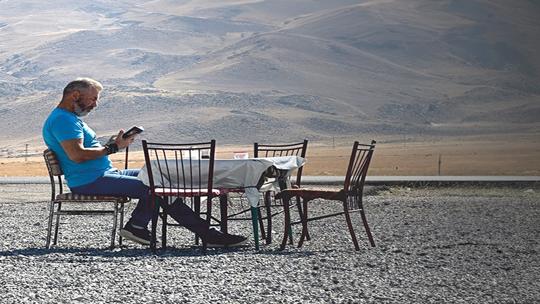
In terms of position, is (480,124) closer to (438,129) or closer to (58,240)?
(438,129)

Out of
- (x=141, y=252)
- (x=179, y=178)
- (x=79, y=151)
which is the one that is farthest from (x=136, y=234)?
(x=79, y=151)

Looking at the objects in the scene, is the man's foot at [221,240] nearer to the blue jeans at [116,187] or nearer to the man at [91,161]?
the man at [91,161]

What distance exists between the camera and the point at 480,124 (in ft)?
496

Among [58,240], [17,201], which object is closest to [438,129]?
[17,201]

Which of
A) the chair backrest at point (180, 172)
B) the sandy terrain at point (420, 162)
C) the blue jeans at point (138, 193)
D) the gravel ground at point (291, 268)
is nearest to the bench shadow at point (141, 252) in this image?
the gravel ground at point (291, 268)

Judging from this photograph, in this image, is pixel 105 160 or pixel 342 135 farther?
pixel 342 135

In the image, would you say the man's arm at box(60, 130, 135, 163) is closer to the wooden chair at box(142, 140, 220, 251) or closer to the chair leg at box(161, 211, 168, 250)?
the wooden chair at box(142, 140, 220, 251)

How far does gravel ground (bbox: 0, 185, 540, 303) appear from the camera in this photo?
7.77m

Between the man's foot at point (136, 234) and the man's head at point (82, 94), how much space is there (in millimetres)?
1111

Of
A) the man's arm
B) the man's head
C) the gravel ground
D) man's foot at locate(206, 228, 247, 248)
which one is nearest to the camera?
the gravel ground

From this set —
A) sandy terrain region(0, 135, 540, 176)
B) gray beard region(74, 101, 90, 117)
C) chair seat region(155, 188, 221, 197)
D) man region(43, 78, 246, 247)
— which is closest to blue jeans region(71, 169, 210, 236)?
man region(43, 78, 246, 247)

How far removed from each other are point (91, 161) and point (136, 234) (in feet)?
2.52

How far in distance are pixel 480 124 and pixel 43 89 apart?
77.0 meters

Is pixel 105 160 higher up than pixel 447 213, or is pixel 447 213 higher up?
pixel 105 160
